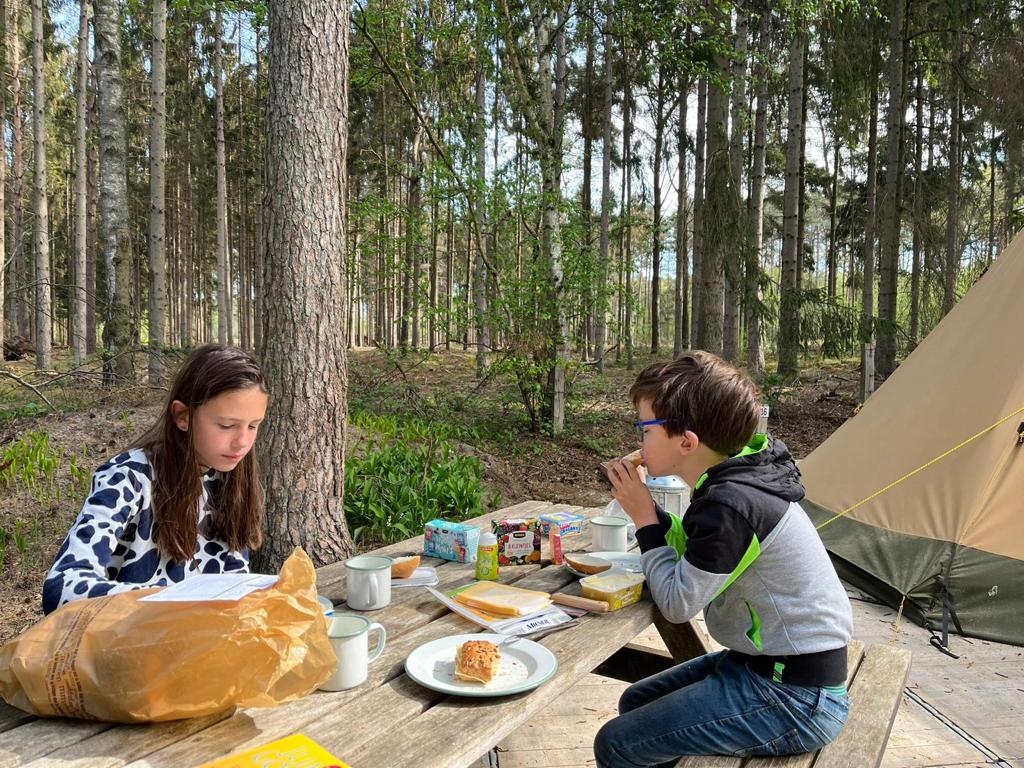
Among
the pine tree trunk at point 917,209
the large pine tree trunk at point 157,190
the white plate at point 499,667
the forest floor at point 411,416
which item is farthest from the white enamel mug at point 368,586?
the pine tree trunk at point 917,209

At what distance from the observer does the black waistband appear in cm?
178

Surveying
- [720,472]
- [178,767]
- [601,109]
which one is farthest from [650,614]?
[601,109]

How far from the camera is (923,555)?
163 inches

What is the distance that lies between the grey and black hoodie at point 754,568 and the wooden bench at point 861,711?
250 millimetres

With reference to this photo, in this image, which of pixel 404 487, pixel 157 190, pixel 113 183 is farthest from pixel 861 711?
pixel 157 190

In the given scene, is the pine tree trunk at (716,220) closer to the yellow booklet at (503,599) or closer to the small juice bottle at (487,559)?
the small juice bottle at (487,559)

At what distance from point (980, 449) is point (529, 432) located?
540 centimetres

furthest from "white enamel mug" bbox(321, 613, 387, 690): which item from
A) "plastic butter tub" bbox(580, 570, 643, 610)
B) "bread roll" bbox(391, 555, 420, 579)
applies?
"plastic butter tub" bbox(580, 570, 643, 610)

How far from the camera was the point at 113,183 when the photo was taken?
10094 mm

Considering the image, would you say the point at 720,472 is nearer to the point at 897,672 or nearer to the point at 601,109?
the point at 897,672

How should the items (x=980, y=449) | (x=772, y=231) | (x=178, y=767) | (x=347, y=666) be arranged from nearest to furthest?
(x=178, y=767)
(x=347, y=666)
(x=980, y=449)
(x=772, y=231)

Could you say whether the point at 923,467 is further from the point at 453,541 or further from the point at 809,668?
the point at 453,541

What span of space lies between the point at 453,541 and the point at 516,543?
23cm

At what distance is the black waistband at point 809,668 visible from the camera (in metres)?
1.78
